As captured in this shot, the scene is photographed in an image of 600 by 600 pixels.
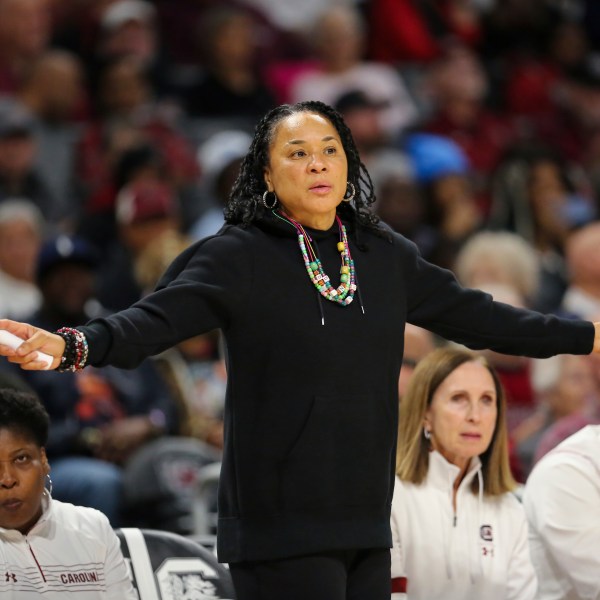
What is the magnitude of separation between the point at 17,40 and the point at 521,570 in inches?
211

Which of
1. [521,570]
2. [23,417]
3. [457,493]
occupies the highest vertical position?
[23,417]

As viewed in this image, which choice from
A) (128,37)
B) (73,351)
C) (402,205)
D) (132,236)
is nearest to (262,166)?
(73,351)

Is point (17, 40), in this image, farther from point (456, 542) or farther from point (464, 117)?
point (456, 542)

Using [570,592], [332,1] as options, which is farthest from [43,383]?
[332,1]

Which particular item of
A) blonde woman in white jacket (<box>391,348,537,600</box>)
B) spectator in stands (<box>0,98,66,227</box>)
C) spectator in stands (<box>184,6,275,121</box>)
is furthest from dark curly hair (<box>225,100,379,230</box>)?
spectator in stands (<box>184,6,275,121</box>)

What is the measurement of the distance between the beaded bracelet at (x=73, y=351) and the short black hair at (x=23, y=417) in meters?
0.89

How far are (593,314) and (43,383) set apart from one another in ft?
9.78

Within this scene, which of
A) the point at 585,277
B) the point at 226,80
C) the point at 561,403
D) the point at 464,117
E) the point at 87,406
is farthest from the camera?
the point at 464,117

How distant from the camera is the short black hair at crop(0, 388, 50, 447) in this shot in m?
4.07

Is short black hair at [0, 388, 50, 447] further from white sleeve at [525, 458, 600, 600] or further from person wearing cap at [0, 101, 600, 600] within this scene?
white sleeve at [525, 458, 600, 600]

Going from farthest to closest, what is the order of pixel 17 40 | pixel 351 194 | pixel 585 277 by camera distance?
pixel 17 40 → pixel 585 277 → pixel 351 194

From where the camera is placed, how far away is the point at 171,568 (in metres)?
4.45

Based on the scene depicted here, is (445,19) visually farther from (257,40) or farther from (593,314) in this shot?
(593,314)

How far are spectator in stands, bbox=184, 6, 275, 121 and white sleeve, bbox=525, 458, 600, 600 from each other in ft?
16.8
